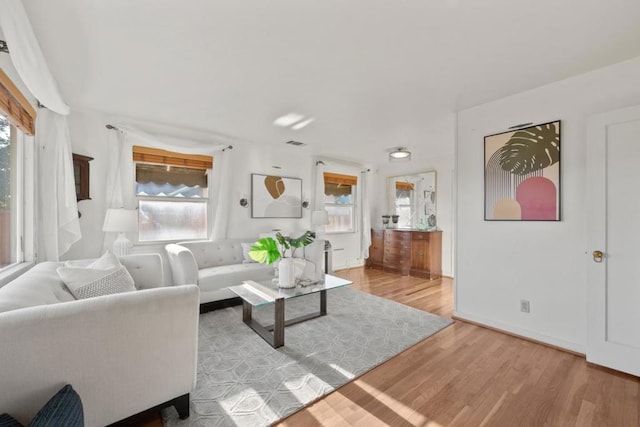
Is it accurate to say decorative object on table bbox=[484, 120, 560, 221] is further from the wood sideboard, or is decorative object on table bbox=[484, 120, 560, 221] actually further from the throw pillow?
the throw pillow

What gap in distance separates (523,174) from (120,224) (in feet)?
13.4

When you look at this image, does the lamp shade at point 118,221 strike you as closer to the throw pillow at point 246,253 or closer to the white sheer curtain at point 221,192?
the white sheer curtain at point 221,192

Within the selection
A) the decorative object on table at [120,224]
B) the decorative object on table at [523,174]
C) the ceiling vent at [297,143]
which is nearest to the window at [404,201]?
the ceiling vent at [297,143]

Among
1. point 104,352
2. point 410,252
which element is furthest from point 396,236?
point 104,352

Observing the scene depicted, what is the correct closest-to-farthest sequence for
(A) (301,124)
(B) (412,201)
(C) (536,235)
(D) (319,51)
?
1. (D) (319,51)
2. (C) (536,235)
3. (A) (301,124)
4. (B) (412,201)

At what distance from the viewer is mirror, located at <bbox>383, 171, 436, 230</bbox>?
5.48 meters

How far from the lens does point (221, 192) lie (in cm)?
404

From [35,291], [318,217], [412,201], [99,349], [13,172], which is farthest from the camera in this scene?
[412,201]

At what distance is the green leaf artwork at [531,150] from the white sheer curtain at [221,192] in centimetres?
341

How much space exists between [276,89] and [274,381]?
7.92 feet

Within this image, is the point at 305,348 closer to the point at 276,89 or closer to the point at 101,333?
the point at 101,333

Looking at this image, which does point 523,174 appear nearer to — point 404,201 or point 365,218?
point 404,201

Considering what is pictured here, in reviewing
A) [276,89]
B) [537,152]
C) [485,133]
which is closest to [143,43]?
[276,89]

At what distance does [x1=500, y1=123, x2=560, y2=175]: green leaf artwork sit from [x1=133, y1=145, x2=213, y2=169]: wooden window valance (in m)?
3.68
